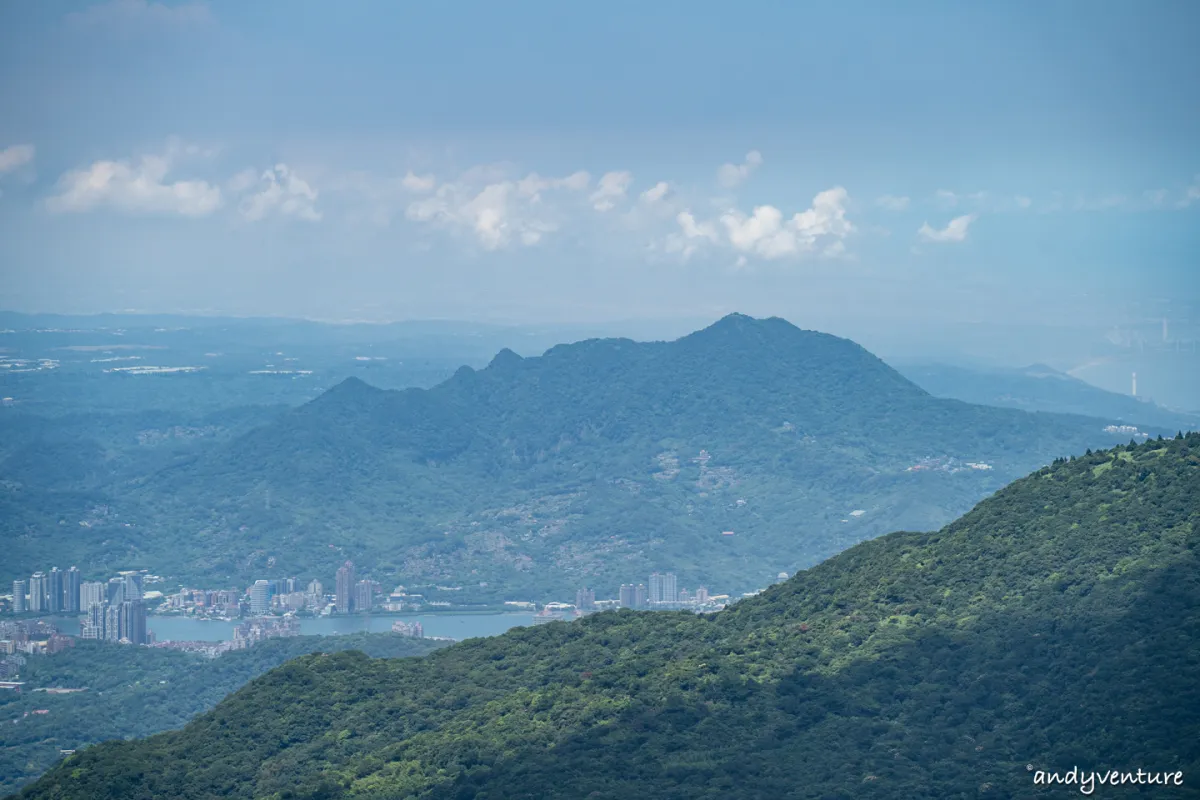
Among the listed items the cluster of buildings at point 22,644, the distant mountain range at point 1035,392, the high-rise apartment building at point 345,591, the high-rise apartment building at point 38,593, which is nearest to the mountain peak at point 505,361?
the high-rise apartment building at point 345,591

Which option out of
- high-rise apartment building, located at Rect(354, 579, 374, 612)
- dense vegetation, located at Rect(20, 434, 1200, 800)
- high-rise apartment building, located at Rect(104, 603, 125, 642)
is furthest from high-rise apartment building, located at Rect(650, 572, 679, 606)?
dense vegetation, located at Rect(20, 434, 1200, 800)

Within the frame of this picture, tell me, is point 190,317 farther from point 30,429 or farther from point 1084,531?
point 1084,531

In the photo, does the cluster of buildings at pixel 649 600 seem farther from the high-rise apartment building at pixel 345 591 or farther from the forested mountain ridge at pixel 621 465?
the high-rise apartment building at pixel 345 591

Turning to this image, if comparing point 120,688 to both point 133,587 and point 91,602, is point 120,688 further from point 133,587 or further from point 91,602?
point 133,587

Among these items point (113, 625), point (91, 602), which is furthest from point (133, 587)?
point (113, 625)

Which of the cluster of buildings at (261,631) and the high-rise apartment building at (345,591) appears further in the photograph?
the high-rise apartment building at (345,591)

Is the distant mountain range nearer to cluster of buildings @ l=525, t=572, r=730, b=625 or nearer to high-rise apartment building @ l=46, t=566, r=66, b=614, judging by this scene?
cluster of buildings @ l=525, t=572, r=730, b=625
